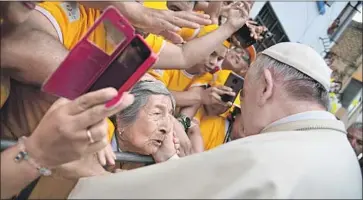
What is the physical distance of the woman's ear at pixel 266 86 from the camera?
134 centimetres

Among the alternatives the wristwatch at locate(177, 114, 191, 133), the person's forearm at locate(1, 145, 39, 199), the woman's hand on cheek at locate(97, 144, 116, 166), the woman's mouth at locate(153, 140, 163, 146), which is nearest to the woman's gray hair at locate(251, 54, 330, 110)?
the woman's mouth at locate(153, 140, 163, 146)

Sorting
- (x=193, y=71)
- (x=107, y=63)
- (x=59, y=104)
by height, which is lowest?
(x=193, y=71)

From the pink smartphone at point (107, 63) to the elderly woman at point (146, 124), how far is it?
732 mm

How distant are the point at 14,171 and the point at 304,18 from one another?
4791 millimetres

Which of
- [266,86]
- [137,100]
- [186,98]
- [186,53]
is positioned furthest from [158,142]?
[186,98]

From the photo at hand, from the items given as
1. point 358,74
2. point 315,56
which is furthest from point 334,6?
point 315,56

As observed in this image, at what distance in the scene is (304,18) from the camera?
523cm

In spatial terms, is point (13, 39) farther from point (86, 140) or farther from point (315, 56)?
point (315, 56)

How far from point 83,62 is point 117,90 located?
0.24 ft

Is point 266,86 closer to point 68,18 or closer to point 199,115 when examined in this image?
point 68,18

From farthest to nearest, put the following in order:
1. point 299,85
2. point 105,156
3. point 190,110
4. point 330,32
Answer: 1. point 330,32
2. point 190,110
3. point 299,85
4. point 105,156

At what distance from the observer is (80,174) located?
102cm

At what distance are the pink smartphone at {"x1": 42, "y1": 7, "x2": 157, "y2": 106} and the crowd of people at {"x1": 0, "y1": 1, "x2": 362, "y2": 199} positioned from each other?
0.02 metres

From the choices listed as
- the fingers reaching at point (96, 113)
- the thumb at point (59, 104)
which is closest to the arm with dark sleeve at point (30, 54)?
the thumb at point (59, 104)
